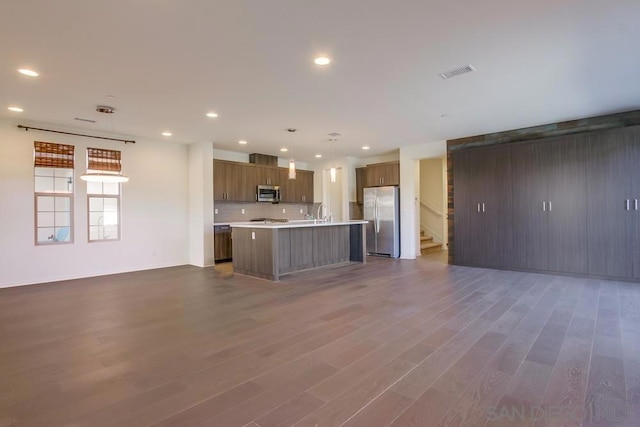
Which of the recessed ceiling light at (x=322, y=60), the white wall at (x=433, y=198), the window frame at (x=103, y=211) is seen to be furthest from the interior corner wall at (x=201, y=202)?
the white wall at (x=433, y=198)

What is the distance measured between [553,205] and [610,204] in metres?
0.75

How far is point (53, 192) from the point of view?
18.9 feet

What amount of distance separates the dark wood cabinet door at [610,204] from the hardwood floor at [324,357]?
2.09ft

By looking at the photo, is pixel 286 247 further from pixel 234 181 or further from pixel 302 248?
pixel 234 181

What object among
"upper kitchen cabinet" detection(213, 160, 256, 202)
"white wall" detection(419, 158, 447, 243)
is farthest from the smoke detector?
"white wall" detection(419, 158, 447, 243)

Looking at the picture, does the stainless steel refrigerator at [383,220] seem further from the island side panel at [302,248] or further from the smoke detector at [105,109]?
the smoke detector at [105,109]

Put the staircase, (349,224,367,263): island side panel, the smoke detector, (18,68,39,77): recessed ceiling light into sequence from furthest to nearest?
1. the staircase
2. (349,224,367,263): island side panel
3. the smoke detector
4. (18,68,39,77): recessed ceiling light

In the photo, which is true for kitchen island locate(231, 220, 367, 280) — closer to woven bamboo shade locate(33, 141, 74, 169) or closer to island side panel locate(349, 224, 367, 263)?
island side panel locate(349, 224, 367, 263)

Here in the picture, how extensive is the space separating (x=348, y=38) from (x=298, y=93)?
1439 mm

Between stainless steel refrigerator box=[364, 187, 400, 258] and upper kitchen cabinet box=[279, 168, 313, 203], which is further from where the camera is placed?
upper kitchen cabinet box=[279, 168, 313, 203]

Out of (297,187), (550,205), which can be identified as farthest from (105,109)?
(550,205)

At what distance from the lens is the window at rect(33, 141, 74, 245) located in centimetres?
559

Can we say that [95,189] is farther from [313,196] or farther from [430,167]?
[430,167]

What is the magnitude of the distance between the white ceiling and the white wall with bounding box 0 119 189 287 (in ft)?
2.33
